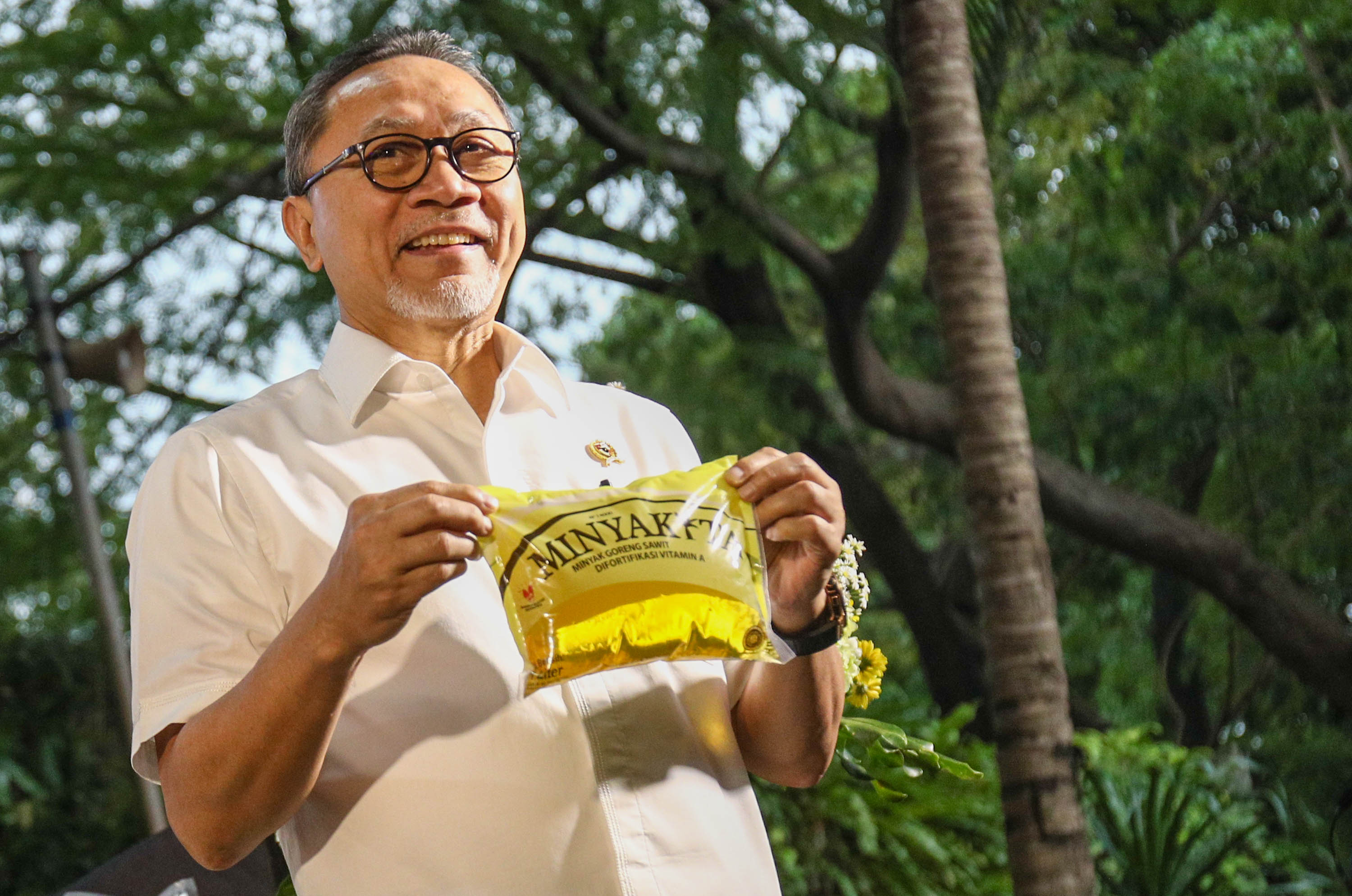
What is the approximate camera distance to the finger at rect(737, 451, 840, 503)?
4.86 ft

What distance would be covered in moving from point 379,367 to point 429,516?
454 mm

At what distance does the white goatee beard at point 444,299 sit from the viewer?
1.69 metres

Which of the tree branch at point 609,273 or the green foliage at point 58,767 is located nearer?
the green foliage at point 58,767

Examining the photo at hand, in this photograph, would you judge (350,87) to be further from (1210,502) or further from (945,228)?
(1210,502)

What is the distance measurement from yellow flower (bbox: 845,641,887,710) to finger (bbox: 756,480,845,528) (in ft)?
3.23

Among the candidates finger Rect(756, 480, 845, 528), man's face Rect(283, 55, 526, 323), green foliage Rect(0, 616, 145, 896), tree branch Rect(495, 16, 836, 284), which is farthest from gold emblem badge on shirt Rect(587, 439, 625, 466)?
green foliage Rect(0, 616, 145, 896)

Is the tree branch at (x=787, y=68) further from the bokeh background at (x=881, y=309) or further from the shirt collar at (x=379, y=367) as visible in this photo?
the shirt collar at (x=379, y=367)

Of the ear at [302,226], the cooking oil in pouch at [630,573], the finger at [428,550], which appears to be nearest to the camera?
the finger at [428,550]

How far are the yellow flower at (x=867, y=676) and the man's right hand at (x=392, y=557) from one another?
1244mm

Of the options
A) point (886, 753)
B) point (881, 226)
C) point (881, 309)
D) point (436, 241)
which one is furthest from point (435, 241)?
point (881, 309)

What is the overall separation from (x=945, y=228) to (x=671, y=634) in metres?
2.78

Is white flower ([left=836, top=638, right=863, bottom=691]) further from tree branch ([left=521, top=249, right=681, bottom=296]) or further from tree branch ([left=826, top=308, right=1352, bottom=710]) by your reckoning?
tree branch ([left=521, top=249, right=681, bottom=296])

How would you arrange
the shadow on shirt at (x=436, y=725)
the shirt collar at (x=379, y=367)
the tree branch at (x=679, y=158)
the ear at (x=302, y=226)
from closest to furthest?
1. the shadow on shirt at (x=436, y=725)
2. the shirt collar at (x=379, y=367)
3. the ear at (x=302, y=226)
4. the tree branch at (x=679, y=158)

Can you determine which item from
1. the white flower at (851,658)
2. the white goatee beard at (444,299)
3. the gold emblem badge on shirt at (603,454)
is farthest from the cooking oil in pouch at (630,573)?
the white flower at (851,658)
